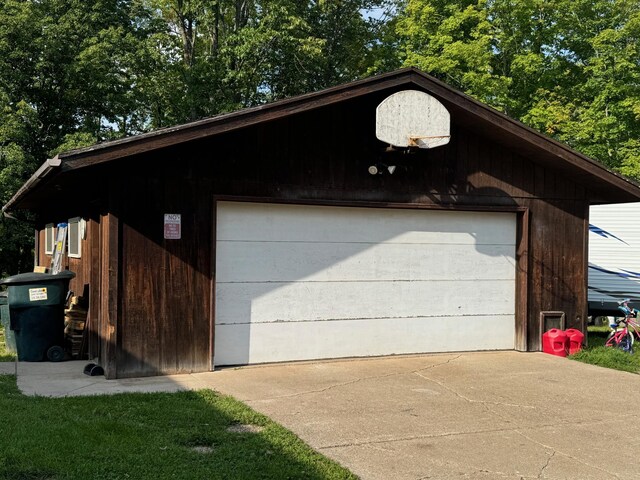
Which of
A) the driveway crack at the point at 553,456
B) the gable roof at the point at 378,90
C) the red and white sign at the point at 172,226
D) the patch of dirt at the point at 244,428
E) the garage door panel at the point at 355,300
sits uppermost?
the gable roof at the point at 378,90

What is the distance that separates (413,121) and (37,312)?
18.6 feet

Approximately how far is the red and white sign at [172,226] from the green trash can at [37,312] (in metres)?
1.93

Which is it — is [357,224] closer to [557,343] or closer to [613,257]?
[557,343]

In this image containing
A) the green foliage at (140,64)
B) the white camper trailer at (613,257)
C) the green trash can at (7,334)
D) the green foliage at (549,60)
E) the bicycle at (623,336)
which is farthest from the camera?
the green foliage at (549,60)

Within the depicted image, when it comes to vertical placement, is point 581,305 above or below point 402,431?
above

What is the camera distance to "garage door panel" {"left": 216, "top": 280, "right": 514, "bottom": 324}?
8.56 m

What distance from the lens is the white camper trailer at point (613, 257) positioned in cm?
1332

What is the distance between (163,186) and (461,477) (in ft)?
16.5

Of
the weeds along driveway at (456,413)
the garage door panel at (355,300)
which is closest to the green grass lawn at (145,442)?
the weeds along driveway at (456,413)

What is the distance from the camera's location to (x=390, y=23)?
2770cm

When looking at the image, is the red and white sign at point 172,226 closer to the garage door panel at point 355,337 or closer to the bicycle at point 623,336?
the garage door panel at point 355,337

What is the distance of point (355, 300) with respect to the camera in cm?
922

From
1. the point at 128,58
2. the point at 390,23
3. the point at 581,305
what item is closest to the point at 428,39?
the point at 390,23

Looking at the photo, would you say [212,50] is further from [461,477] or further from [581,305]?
[461,477]
